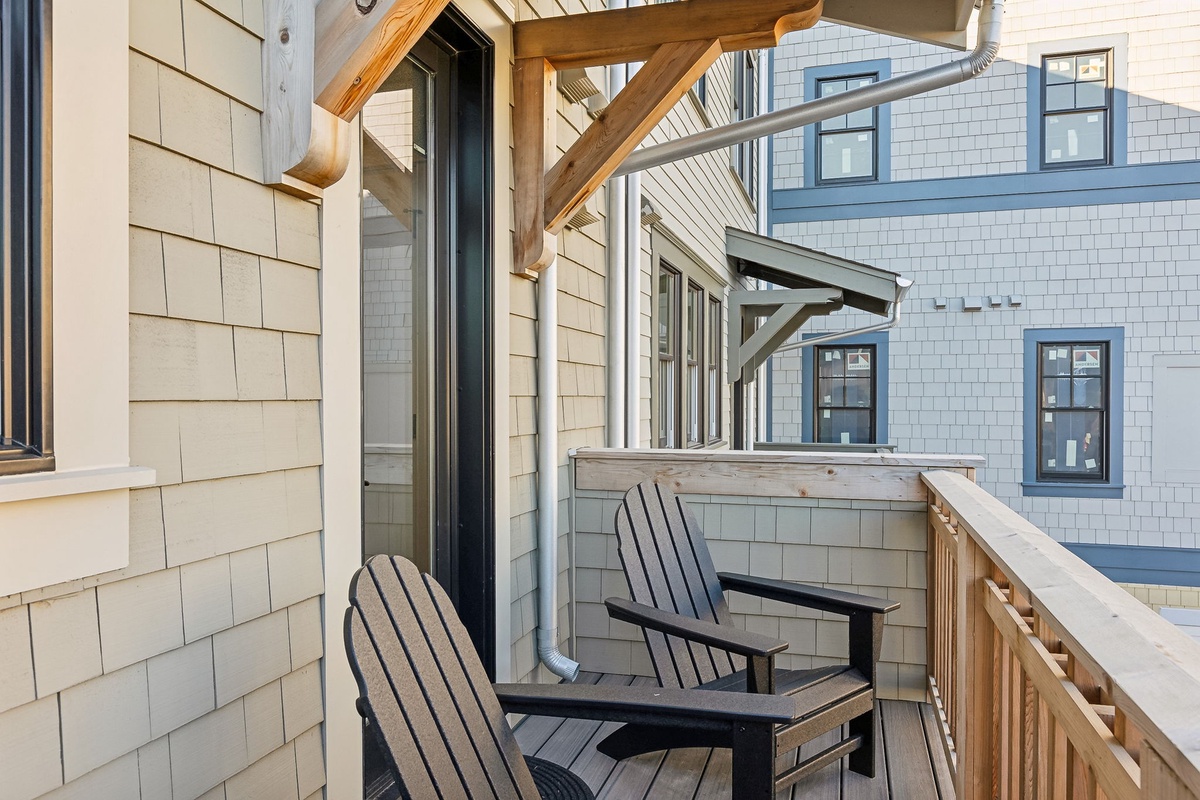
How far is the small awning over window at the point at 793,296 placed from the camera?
6371 millimetres

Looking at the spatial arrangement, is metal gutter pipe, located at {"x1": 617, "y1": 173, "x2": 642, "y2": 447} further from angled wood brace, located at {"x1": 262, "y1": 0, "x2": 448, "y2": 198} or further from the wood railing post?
angled wood brace, located at {"x1": 262, "y1": 0, "x2": 448, "y2": 198}

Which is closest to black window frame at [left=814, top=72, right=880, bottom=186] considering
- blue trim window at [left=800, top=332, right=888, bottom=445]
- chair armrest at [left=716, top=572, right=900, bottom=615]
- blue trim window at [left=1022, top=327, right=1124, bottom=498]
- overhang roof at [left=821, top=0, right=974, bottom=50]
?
blue trim window at [left=800, top=332, right=888, bottom=445]

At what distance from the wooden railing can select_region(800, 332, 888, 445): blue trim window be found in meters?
6.71

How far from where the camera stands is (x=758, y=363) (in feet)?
22.4

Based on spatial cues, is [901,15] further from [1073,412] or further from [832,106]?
[1073,412]

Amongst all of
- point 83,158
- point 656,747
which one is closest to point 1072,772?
point 656,747

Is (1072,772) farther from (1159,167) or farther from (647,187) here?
(1159,167)

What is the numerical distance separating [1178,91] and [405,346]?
9008mm

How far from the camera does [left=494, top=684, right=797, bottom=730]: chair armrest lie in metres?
1.62

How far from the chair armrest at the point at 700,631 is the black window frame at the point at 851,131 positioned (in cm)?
780

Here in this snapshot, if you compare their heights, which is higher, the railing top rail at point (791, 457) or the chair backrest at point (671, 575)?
the railing top rail at point (791, 457)

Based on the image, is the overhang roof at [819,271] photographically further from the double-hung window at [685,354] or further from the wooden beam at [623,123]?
the wooden beam at [623,123]

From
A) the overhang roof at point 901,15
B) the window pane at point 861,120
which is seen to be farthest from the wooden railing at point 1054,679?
the window pane at point 861,120

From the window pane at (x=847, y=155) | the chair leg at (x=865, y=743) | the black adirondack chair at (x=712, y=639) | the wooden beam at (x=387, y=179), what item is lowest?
the chair leg at (x=865, y=743)
